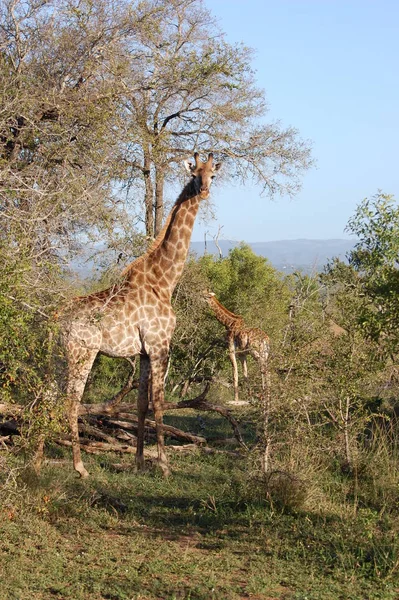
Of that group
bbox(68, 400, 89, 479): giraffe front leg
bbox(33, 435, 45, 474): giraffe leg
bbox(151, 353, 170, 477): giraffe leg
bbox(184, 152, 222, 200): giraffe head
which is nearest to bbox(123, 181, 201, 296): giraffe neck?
bbox(184, 152, 222, 200): giraffe head

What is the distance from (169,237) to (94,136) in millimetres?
2227

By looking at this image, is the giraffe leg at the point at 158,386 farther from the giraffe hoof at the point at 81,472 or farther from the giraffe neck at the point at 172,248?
the giraffe hoof at the point at 81,472

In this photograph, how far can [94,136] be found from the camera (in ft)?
40.0

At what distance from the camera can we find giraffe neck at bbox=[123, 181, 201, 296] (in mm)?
11078

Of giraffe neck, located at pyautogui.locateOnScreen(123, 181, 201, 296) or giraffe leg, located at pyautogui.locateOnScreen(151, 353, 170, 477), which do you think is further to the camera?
giraffe neck, located at pyautogui.locateOnScreen(123, 181, 201, 296)

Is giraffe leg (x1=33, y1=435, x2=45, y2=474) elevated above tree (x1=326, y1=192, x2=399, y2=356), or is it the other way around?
tree (x1=326, y1=192, x2=399, y2=356)

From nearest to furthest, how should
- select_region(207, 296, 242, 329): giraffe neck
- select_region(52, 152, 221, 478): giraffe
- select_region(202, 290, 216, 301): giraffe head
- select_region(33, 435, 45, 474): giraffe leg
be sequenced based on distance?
1. select_region(33, 435, 45, 474): giraffe leg
2. select_region(52, 152, 221, 478): giraffe
3. select_region(202, 290, 216, 301): giraffe head
4. select_region(207, 296, 242, 329): giraffe neck

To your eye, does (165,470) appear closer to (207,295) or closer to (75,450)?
(75,450)

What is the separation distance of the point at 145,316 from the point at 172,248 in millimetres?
1116

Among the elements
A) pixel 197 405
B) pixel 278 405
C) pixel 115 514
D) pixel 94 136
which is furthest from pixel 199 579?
pixel 94 136

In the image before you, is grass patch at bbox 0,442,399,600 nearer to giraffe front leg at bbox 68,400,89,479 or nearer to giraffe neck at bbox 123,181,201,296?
giraffe front leg at bbox 68,400,89,479

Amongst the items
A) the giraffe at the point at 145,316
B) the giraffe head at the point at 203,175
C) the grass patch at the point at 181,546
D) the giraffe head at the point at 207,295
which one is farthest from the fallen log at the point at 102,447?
the giraffe head at the point at 207,295

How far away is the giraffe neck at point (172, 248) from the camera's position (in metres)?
11.1

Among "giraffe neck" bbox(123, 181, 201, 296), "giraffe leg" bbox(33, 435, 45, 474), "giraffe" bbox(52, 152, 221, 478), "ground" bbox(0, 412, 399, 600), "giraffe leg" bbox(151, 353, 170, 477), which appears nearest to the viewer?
"ground" bbox(0, 412, 399, 600)
